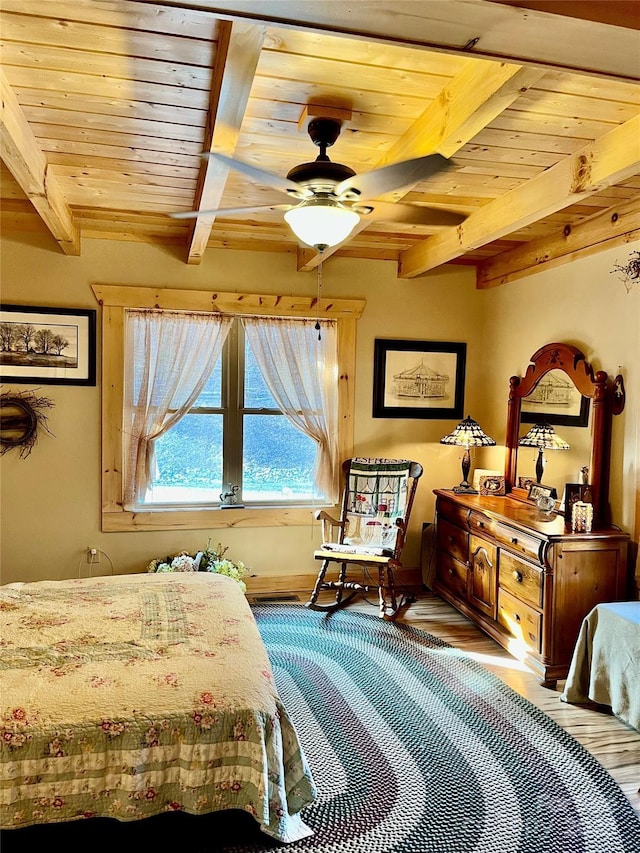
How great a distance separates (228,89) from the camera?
6.10 feet

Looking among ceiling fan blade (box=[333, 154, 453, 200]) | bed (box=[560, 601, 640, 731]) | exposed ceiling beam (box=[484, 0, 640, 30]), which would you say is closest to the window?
bed (box=[560, 601, 640, 731])

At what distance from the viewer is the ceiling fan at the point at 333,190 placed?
202cm

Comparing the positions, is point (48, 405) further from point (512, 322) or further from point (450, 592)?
point (512, 322)

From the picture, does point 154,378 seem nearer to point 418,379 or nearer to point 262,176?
point 418,379

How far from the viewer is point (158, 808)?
1786mm

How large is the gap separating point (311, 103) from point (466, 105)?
0.60 m

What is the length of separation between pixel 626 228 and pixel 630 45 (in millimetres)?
2248

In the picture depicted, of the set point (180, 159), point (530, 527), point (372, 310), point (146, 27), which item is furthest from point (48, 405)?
point (530, 527)

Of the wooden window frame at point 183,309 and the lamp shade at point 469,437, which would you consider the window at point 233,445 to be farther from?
the lamp shade at point 469,437

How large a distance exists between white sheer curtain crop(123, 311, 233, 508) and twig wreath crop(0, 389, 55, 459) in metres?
0.61

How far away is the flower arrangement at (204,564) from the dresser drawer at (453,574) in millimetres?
1500

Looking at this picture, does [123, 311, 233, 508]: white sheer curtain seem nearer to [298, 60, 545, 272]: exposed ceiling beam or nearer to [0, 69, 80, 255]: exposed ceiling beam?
[0, 69, 80, 255]: exposed ceiling beam

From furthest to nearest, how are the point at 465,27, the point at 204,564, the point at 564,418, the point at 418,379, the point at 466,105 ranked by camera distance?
the point at 418,379 → the point at 204,564 → the point at 564,418 → the point at 466,105 → the point at 465,27

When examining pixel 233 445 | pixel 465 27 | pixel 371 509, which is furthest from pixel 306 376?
pixel 465 27
